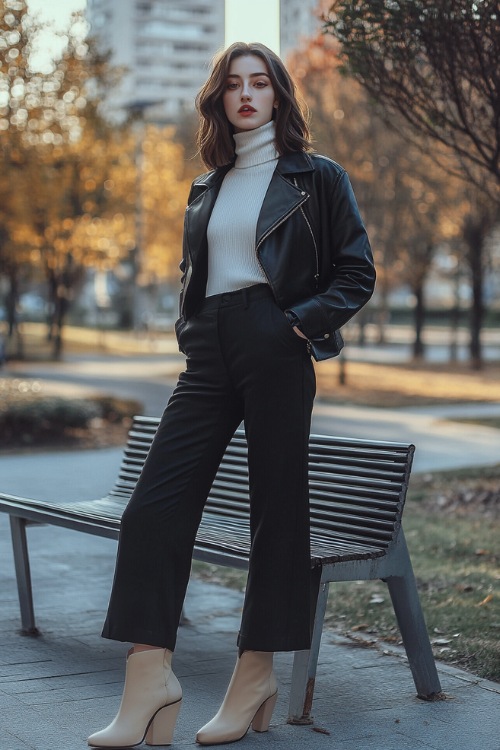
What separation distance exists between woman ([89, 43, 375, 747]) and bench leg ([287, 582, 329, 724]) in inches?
4.7

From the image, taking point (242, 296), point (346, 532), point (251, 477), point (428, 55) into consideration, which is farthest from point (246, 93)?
point (428, 55)

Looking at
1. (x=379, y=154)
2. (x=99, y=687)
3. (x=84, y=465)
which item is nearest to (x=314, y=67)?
(x=379, y=154)

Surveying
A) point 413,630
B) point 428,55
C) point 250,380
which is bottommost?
point 413,630

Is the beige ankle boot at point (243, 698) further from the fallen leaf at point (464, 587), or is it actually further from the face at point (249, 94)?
the fallen leaf at point (464, 587)

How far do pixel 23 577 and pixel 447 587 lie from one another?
2123mm

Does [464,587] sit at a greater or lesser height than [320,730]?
lesser

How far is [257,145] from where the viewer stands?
12.5ft

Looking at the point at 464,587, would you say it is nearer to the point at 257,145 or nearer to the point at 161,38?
the point at 257,145

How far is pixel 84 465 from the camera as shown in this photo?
11758 millimetres

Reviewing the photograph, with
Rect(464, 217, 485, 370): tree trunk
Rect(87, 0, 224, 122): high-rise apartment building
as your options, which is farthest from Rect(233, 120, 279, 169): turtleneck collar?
Rect(87, 0, 224, 122): high-rise apartment building

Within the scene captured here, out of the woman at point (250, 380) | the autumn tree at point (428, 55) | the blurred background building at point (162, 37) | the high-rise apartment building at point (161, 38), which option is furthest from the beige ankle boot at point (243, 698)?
the high-rise apartment building at point (161, 38)

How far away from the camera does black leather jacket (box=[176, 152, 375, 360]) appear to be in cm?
363

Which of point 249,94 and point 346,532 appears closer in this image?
point 249,94

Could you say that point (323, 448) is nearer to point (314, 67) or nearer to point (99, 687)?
point (99, 687)
